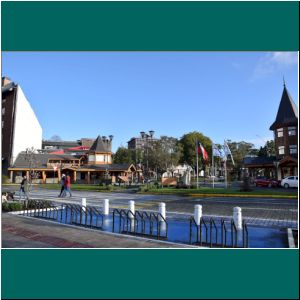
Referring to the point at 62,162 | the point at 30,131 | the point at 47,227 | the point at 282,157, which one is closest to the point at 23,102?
the point at 30,131

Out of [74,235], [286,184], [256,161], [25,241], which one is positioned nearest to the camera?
[25,241]

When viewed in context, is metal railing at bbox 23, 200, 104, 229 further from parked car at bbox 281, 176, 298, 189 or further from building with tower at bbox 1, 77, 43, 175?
parked car at bbox 281, 176, 298, 189

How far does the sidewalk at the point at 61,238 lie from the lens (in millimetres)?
6625

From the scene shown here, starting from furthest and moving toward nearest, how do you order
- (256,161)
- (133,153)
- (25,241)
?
(133,153) < (256,161) < (25,241)

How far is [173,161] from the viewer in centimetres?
4562

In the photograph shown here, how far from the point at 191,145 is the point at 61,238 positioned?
163ft

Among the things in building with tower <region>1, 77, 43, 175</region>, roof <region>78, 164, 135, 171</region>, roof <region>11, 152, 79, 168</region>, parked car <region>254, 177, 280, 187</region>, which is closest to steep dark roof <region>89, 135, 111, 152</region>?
roof <region>11, 152, 79, 168</region>

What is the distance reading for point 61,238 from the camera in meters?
7.32

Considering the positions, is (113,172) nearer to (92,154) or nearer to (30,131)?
(92,154)

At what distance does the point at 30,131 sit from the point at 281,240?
30162mm

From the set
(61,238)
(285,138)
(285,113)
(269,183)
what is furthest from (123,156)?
(61,238)

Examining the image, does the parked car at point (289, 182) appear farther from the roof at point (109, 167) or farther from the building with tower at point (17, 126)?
the building with tower at point (17, 126)

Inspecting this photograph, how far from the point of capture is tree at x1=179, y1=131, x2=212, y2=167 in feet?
181

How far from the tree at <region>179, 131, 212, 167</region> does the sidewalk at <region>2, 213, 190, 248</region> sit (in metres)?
46.5
